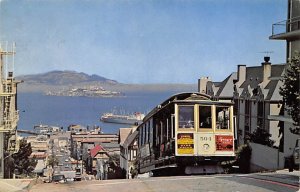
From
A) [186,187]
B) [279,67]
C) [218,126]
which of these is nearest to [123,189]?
[186,187]

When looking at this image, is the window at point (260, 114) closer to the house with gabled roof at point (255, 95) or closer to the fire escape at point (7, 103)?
the house with gabled roof at point (255, 95)

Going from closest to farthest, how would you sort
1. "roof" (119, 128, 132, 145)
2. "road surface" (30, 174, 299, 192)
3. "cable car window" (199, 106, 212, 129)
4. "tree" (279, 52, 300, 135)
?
"road surface" (30, 174, 299, 192)
"tree" (279, 52, 300, 135)
"cable car window" (199, 106, 212, 129)
"roof" (119, 128, 132, 145)

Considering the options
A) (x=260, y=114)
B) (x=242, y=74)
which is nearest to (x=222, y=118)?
(x=260, y=114)

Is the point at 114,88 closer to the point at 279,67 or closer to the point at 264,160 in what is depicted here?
the point at 264,160

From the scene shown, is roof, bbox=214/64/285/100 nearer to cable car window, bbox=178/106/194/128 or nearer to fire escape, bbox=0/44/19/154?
cable car window, bbox=178/106/194/128

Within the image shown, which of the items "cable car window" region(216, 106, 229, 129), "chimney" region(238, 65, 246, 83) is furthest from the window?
"cable car window" region(216, 106, 229, 129)

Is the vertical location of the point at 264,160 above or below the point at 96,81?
below
